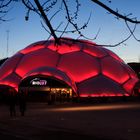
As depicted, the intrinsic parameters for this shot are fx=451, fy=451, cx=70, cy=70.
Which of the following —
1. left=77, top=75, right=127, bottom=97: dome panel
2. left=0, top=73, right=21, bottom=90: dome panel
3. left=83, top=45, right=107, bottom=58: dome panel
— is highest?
left=83, top=45, right=107, bottom=58: dome panel

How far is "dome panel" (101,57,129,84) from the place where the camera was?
47219mm

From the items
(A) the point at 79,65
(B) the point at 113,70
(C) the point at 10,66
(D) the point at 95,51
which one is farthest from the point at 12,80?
(B) the point at 113,70

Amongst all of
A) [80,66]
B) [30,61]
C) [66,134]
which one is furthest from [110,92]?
[66,134]

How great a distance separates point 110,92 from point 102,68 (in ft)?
11.0

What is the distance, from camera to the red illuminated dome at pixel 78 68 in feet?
146

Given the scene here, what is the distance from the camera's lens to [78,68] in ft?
155

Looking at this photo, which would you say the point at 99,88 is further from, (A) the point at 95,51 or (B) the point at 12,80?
(B) the point at 12,80

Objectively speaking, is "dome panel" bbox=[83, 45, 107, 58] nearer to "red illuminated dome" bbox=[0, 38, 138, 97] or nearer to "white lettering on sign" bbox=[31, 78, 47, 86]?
"red illuminated dome" bbox=[0, 38, 138, 97]

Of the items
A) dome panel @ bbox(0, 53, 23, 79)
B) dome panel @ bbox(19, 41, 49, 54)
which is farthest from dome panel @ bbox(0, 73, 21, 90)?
dome panel @ bbox(19, 41, 49, 54)

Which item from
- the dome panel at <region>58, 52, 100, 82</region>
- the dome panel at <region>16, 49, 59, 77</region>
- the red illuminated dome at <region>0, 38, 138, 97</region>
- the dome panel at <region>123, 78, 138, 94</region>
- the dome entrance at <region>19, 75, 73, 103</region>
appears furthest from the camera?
the dome panel at <region>16, 49, 59, 77</region>

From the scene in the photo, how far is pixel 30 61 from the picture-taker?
48406 millimetres

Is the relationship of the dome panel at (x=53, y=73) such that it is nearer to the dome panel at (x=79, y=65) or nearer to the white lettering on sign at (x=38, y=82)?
the white lettering on sign at (x=38, y=82)

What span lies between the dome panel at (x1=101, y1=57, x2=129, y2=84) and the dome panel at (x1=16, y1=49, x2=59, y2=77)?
5.19 m

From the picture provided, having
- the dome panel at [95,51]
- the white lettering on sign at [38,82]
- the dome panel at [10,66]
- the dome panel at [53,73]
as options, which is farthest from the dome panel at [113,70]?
the dome panel at [10,66]
